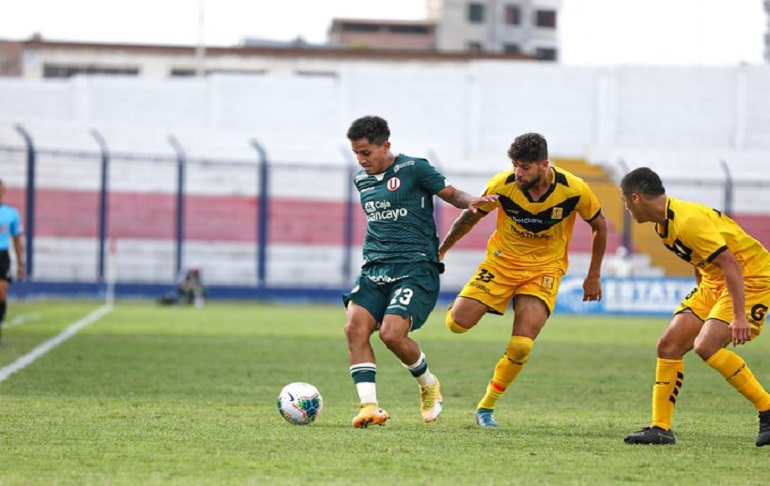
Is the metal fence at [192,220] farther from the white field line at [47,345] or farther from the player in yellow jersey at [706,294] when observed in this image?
the player in yellow jersey at [706,294]

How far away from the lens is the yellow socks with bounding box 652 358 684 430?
8.77 m

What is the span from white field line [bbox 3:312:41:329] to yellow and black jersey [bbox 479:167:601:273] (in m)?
13.1

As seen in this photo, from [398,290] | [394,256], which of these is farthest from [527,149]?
[398,290]

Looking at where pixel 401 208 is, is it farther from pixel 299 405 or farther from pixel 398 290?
pixel 299 405

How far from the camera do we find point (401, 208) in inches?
372

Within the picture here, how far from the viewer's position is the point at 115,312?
28.3 meters

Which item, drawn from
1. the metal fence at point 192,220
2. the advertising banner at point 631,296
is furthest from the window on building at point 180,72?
the advertising banner at point 631,296

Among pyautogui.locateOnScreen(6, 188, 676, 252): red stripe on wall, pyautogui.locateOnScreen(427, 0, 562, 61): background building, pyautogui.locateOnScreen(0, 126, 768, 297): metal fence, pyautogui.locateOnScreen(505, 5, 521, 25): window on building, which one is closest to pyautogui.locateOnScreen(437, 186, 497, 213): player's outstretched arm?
pyautogui.locateOnScreen(0, 126, 768, 297): metal fence

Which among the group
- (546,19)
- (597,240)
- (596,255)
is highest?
(546,19)

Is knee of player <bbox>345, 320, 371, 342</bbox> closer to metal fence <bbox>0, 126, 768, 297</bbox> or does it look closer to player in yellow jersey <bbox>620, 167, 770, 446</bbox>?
player in yellow jersey <bbox>620, 167, 770, 446</bbox>

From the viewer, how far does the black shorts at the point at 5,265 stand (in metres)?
16.8

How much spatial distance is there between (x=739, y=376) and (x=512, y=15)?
85695mm

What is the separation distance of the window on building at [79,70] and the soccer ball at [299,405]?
60.3 m

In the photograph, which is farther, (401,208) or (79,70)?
(79,70)
